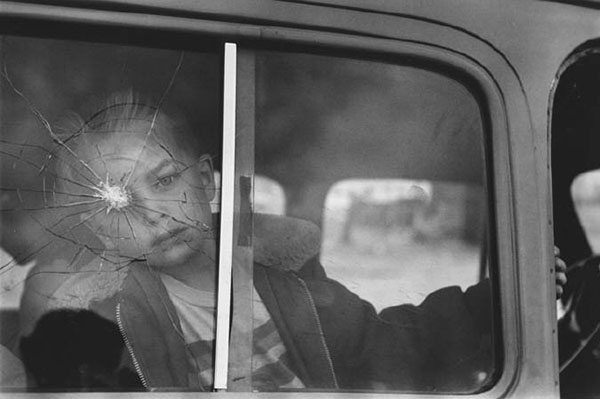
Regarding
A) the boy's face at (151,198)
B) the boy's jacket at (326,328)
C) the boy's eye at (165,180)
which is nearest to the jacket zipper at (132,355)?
the boy's jacket at (326,328)

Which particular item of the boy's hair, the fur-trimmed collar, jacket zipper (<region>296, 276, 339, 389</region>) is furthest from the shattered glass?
jacket zipper (<region>296, 276, 339, 389</region>)

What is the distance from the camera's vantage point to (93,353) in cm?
188

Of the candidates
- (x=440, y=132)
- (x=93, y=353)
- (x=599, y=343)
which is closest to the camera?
(x=93, y=353)

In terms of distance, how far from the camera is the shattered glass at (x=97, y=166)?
1886 mm

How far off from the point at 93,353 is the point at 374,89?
32.6 inches

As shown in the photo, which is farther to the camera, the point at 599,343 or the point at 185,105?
the point at 599,343

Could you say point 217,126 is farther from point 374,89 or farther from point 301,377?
point 301,377

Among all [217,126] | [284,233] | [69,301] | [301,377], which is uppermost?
[217,126]

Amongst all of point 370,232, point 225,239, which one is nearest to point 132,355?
point 225,239

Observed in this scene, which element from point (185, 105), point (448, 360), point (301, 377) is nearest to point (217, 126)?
point (185, 105)

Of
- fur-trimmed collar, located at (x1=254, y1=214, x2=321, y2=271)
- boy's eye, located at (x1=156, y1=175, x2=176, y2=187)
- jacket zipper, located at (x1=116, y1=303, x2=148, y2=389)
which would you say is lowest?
jacket zipper, located at (x1=116, y1=303, x2=148, y2=389)

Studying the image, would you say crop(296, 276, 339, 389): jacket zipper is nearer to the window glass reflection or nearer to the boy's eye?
the window glass reflection

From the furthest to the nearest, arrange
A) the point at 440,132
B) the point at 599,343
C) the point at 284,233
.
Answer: the point at 599,343 < the point at 440,132 < the point at 284,233

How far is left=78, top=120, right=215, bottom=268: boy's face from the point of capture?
1.93 meters
